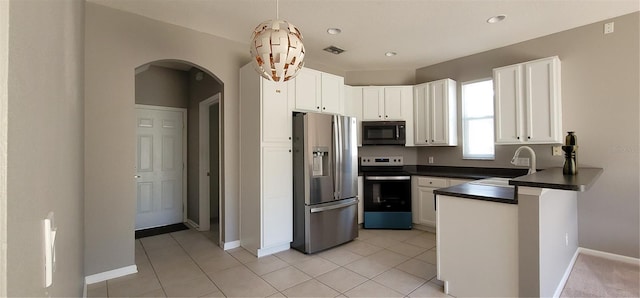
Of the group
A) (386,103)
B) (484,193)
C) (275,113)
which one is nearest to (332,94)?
(275,113)

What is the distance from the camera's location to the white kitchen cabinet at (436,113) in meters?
4.20

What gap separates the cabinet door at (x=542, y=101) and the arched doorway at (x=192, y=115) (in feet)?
13.8

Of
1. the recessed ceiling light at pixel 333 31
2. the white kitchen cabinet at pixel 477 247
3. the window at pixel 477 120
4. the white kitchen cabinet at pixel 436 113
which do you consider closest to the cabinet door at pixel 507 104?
Result: the window at pixel 477 120

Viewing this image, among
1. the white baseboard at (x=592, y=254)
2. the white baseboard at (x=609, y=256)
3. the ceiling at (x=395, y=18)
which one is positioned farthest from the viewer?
the white baseboard at (x=609, y=256)

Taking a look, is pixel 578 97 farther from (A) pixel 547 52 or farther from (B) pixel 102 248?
(B) pixel 102 248

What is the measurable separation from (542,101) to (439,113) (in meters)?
1.27

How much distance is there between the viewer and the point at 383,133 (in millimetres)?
4590

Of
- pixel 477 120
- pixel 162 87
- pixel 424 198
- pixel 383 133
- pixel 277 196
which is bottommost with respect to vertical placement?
pixel 424 198

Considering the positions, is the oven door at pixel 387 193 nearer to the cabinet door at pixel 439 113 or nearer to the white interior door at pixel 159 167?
the cabinet door at pixel 439 113

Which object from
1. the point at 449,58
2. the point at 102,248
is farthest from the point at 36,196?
the point at 449,58

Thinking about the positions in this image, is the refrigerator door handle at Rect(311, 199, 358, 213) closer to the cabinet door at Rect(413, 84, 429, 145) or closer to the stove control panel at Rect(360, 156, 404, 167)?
the stove control panel at Rect(360, 156, 404, 167)

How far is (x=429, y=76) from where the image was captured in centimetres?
466

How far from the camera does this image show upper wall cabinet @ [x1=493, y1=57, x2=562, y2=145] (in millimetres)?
3238

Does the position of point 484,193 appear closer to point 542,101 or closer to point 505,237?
point 505,237
